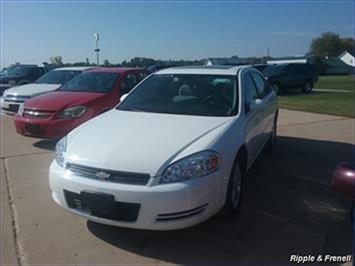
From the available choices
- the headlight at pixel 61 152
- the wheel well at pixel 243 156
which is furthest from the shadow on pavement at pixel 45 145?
the wheel well at pixel 243 156

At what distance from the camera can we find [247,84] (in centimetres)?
554

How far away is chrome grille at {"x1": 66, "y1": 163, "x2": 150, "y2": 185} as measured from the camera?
3.59 metres

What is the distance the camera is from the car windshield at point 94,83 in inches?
347

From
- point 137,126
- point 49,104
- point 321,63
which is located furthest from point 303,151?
point 321,63

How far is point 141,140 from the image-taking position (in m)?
4.02

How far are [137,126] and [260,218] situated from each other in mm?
1603

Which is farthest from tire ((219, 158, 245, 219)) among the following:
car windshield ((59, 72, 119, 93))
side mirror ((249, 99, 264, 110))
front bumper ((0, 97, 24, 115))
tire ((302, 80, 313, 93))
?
tire ((302, 80, 313, 93))

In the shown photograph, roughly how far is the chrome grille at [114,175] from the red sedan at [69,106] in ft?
13.3

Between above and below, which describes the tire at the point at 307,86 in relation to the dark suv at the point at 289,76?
below

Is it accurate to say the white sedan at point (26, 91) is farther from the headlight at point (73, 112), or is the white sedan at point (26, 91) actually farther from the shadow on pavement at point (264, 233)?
the shadow on pavement at point (264, 233)

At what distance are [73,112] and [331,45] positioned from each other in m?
108

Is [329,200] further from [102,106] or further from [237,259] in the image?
[102,106]

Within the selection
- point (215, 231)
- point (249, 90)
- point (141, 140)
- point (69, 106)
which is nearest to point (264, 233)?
point (215, 231)

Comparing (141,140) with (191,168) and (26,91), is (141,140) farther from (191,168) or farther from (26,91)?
(26,91)
